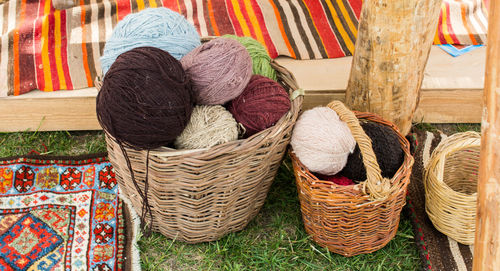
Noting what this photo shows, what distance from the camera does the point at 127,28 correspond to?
1.63 meters

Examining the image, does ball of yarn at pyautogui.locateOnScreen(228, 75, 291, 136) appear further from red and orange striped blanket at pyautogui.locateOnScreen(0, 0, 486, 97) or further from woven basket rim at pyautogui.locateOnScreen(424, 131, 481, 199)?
red and orange striped blanket at pyautogui.locateOnScreen(0, 0, 486, 97)

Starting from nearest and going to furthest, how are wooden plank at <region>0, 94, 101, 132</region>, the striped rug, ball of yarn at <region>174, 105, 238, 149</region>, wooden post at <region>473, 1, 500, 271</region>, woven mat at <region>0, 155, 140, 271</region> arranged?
wooden post at <region>473, 1, 500, 271</region> < ball of yarn at <region>174, 105, 238, 149</region> < woven mat at <region>0, 155, 140, 271</region> < wooden plank at <region>0, 94, 101, 132</region> < the striped rug

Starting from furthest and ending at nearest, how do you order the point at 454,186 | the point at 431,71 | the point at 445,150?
the point at 431,71, the point at 454,186, the point at 445,150

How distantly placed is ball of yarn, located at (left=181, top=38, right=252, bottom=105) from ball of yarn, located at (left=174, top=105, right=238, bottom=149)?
52mm

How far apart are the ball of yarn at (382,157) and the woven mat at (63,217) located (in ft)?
2.66

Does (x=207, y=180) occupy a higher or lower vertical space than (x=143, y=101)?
lower

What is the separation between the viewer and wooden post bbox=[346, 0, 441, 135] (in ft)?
5.41

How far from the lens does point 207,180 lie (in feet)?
4.86

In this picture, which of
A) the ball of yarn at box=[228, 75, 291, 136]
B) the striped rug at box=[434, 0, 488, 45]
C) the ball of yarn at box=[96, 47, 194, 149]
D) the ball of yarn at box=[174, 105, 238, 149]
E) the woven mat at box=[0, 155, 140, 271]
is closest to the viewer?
the ball of yarn at box=[96, 47, 194, 149]

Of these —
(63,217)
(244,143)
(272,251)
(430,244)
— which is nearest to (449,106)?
(430,244)

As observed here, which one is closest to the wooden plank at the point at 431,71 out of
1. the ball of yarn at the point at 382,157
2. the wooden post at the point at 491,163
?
the ball of yarn at the point at 382,157

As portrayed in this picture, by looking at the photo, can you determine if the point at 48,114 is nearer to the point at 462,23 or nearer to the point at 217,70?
the point at 217,70

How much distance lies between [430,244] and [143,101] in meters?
1.15

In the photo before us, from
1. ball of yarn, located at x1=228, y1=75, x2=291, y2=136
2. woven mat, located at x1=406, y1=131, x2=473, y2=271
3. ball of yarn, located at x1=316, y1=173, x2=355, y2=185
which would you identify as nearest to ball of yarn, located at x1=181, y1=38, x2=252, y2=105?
ball of yarn, located at x1=228, y1=75, x2=291, y2=136
